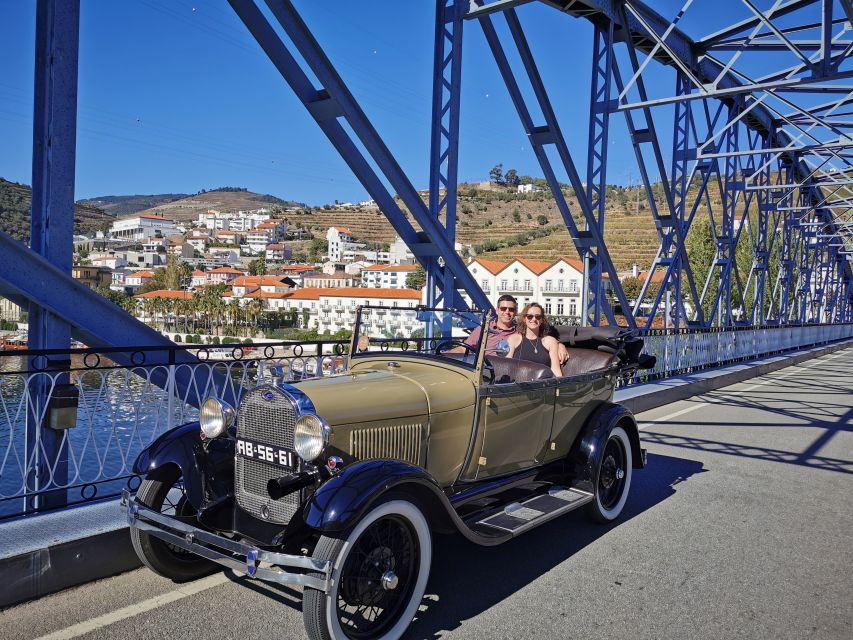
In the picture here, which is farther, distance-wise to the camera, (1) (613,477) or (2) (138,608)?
(1) (613,477)

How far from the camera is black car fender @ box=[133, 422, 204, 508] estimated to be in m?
3.80

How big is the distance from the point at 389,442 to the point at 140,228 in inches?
7144

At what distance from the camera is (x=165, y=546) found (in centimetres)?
377

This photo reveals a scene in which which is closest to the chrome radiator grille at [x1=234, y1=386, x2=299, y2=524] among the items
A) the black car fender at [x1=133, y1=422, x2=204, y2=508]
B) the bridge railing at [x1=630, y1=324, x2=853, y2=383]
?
the black car fender at [x1=133, y1=422, x2=204, y2=508]

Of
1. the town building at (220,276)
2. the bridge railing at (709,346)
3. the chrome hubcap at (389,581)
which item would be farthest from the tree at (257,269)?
the chrome hubcap at (389,581)

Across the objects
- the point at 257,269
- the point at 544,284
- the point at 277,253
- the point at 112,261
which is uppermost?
the point at 277,253

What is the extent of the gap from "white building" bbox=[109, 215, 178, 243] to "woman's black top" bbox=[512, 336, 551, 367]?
156718 mm

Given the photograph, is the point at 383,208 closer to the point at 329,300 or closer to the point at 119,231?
the point at 329,300

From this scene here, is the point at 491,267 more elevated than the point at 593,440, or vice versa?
the point at 491,267

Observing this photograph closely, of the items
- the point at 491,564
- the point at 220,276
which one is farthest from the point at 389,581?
the point at 220,276

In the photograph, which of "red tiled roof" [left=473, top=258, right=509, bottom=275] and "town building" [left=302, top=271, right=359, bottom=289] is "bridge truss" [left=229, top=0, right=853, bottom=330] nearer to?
"red tiled roof" [left=473, top=258, right=509, bottom=275]

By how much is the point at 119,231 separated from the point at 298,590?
17294cm

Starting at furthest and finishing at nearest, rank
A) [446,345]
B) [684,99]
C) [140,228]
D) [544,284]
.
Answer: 1. [140,228]
2. [544,284]
3. [684,99]
4. [446,345]

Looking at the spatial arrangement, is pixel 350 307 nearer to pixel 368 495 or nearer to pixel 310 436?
pixel 310 436
